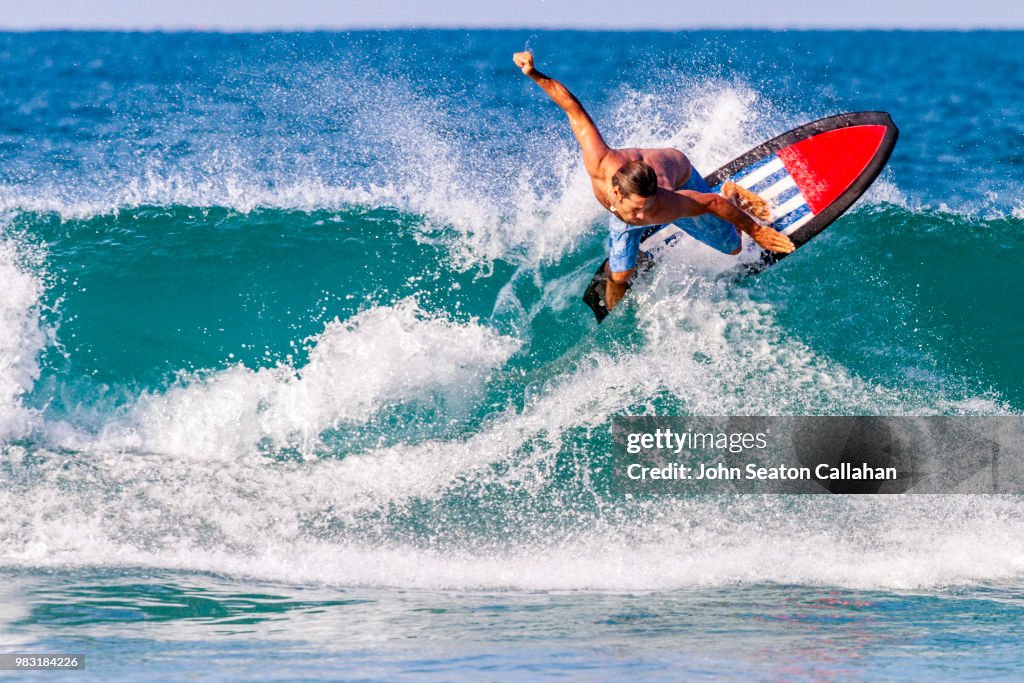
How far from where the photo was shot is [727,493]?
6379 millimetres

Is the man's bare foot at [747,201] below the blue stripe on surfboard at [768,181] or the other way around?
below

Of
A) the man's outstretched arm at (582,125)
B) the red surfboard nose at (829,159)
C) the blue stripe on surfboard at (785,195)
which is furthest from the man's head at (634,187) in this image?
the red surfboard nose at (829,159)

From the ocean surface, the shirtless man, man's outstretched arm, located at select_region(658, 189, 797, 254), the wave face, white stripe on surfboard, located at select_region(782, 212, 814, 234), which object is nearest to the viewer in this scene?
the ocean surface

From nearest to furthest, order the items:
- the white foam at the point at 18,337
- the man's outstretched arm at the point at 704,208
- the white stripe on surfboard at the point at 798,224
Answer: the man's outstretched arm at the point at 704,208 < the white foam at the point at 18,337 < the white stripe on surfboard at the point at 798,224

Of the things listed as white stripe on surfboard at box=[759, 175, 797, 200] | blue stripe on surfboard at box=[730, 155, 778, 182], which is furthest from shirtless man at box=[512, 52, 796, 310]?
blue stripe on surfboard at box=[730, 155, 778, 182]

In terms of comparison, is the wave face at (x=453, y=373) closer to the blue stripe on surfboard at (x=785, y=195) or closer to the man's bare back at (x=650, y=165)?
the blue stripe on surfboard at (x=785, y=195)

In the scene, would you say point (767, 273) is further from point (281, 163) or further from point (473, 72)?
point (473, 72)

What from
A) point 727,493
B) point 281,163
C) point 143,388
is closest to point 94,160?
point 281,163

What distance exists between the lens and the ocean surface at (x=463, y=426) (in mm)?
4742

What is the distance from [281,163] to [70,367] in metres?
7.09

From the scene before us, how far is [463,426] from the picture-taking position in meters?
7.09

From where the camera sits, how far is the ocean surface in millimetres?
4742

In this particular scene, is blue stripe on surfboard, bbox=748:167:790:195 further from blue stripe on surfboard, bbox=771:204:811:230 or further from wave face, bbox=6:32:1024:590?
wave face, bbox=6:32:1024:590

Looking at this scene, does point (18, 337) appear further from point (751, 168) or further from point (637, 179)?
point (751, 168)
